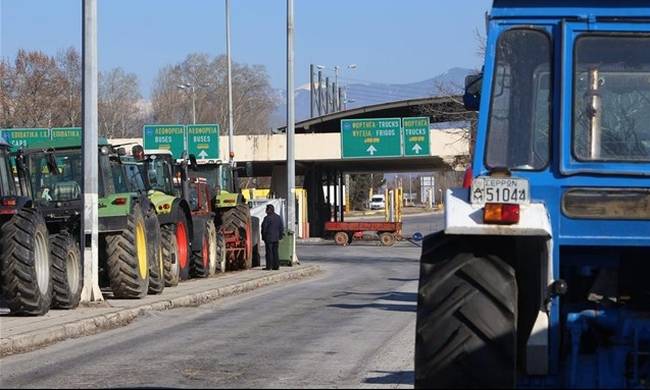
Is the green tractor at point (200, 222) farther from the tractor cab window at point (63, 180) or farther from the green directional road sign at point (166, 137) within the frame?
the green directional road sign at point (166, 137)

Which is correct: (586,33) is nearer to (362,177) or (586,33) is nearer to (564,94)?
(564,94)

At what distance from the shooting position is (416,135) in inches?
2064

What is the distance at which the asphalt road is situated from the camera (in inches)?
413

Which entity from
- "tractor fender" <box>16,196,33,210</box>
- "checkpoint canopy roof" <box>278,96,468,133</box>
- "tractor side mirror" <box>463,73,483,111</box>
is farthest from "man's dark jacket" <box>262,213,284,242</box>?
"tractor side mirror" <box>463,73,483,111</box>

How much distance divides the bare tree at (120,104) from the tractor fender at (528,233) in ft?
299

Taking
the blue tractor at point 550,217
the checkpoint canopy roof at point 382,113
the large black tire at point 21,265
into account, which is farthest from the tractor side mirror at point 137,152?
the checkpoint canopy roof at point 382,113

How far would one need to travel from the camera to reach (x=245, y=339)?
46.8 feet

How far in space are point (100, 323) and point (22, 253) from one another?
1.47 meters

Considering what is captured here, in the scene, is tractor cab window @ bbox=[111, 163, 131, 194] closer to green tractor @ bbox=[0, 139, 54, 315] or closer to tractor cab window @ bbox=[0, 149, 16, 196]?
tractor cab window @ bbox=[0, 149, 16, 196]

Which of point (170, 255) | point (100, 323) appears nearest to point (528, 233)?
point (100, 323)

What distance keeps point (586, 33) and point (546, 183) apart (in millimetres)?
983

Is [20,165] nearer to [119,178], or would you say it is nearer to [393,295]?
[119,178]

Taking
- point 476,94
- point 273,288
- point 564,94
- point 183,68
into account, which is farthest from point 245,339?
point 183,68

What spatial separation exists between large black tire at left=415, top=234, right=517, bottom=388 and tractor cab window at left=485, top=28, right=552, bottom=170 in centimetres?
91
